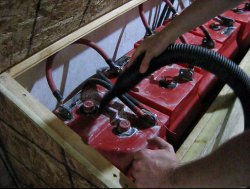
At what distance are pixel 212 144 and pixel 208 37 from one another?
0.65m

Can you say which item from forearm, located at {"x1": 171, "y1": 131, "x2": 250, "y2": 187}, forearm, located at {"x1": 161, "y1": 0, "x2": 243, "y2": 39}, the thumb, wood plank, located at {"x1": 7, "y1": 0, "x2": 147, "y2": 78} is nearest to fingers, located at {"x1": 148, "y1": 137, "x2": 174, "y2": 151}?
the thumb

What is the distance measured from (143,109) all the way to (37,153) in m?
0.42

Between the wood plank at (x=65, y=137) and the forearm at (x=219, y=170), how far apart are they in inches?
5.0

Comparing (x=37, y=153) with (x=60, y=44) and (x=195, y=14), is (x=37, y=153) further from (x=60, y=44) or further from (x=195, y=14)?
(x=195, y=14)

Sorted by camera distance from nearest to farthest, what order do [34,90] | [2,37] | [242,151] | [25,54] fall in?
[242,151], [2,37], [25,54], [34,90]

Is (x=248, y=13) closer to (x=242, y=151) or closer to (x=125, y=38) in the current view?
(x=125, y=38)

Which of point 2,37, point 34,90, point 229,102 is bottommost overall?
point 34,90

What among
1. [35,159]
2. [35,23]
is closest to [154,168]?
[35,159]

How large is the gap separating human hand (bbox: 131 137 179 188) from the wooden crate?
0.15 feet

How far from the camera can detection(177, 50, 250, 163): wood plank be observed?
89cm

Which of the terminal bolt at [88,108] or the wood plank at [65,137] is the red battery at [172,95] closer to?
the terminal bolt at [88,108]

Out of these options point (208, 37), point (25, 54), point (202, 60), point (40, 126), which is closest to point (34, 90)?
point (25, 54)

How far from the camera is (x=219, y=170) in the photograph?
20.6 inches

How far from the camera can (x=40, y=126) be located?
73 centimetres
